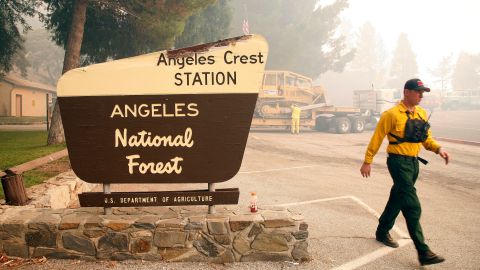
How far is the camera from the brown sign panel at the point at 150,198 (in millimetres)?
3768

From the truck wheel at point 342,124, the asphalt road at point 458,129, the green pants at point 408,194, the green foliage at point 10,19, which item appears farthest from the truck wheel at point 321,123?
the green pants at point 408,194

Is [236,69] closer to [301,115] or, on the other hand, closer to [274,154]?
[274,154]

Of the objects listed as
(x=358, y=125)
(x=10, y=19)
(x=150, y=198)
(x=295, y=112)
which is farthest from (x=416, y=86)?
(x=358, y=125)

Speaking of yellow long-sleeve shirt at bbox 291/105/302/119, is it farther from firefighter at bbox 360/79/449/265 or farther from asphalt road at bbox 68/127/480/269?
firefighter at bbox 360/79/449/265

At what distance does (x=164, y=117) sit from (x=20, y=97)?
3573 centimetres

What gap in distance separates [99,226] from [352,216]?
139 inches

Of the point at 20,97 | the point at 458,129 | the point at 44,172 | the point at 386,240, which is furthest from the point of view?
the point at 20,97

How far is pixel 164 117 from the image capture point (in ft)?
12.5

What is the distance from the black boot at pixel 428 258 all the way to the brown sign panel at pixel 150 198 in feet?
6.47

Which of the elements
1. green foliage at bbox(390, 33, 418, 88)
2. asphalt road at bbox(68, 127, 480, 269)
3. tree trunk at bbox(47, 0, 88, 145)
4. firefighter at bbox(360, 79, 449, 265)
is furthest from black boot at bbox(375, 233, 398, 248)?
green foliage at bbox(390, 33, 418, 88)

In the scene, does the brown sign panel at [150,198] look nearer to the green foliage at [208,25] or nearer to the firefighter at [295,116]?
the firefighter at [295,116]

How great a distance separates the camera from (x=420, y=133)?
387cm

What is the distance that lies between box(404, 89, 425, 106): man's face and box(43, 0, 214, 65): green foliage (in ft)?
31.5

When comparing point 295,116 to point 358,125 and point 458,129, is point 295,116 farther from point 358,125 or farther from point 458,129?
point 458,129
